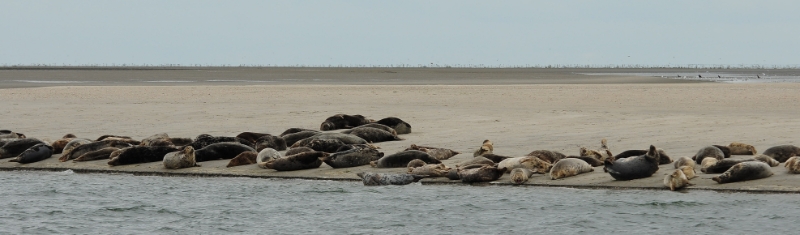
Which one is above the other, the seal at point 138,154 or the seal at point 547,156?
the seal at point 547,156

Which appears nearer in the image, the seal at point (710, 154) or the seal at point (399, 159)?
the seal at point (710, 154)

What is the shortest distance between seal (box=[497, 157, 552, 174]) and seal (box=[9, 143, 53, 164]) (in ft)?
21.4

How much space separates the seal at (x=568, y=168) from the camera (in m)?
11.6

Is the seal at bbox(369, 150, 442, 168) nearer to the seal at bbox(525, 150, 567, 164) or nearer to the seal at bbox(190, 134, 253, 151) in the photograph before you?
the seal at bbox(525, 150, 567, 164)

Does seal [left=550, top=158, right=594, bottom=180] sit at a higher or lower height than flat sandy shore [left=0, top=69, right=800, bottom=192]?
higher

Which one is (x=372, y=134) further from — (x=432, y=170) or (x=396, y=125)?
(x=432, y=170)

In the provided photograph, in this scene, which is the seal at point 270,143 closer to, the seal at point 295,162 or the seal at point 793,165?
the seal at point 295,162

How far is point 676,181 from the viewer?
420 inches

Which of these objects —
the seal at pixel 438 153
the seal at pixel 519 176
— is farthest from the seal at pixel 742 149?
the seal at pixel 438 153

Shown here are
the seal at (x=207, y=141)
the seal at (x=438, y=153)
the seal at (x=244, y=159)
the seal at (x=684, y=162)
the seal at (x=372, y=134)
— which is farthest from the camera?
the seal at (x=372, y=134)

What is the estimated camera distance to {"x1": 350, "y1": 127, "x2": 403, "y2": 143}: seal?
52.2 ft

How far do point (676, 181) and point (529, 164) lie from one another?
185 cm

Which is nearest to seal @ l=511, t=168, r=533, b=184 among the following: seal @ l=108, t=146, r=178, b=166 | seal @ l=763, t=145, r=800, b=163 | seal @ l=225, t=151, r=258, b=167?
seal @ l=763, t=145, r=800, b=163

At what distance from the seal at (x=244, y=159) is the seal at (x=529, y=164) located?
3.47m
